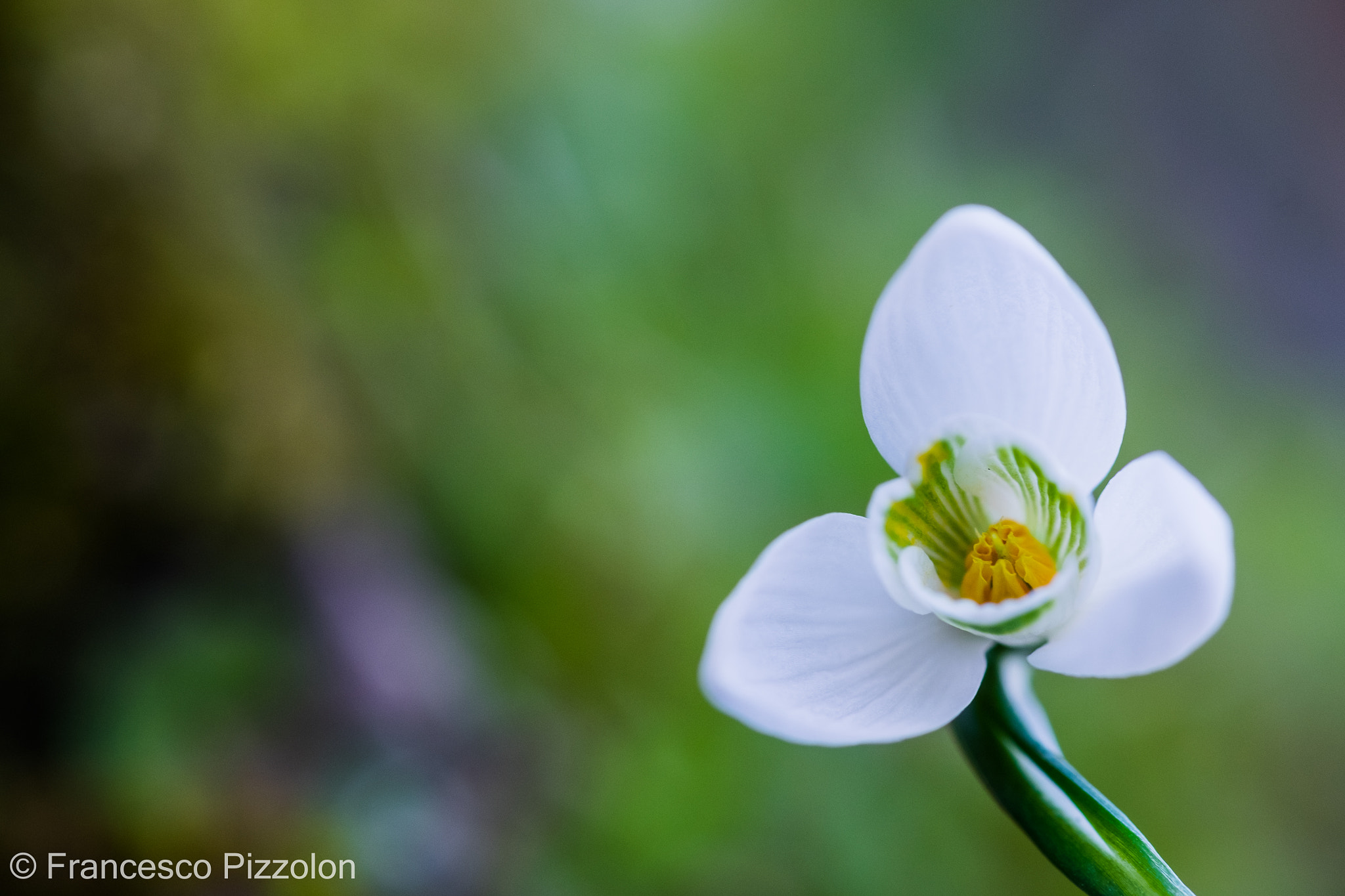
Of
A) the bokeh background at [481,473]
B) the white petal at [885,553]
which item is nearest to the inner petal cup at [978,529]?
the white petal at [885,553]

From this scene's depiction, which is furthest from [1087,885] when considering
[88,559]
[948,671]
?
[88,559]

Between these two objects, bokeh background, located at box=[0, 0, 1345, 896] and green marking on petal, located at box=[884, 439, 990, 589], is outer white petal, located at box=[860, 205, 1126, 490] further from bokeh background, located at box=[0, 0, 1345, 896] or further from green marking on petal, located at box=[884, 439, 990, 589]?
bokeh background, located at box=[0, 0, 1345, 896]

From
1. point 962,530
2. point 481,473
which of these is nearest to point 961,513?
point 962,530

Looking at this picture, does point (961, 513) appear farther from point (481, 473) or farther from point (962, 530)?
point (481, 473)

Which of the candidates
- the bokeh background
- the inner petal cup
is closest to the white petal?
the inner petal cup

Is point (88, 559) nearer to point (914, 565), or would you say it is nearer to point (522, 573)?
point (522, 573)

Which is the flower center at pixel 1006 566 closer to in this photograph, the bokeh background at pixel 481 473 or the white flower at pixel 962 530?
the white flower at pixel 962 530

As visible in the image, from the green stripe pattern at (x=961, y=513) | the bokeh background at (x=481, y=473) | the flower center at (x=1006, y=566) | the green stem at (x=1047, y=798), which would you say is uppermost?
the bokeh background at (x=481, y=473)
